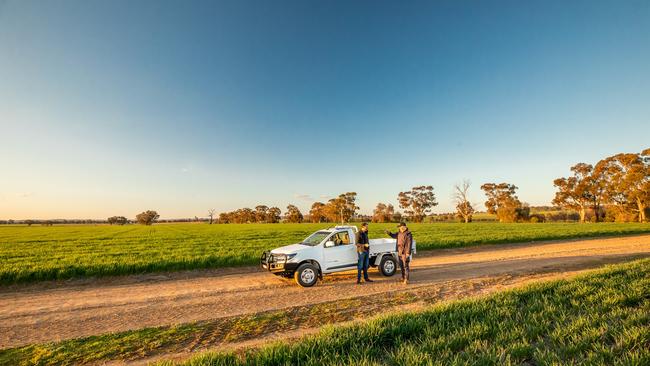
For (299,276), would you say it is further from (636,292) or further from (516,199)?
(516,199)

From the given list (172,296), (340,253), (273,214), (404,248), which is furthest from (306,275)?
(273,214)

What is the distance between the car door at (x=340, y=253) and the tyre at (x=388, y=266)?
4.60ft

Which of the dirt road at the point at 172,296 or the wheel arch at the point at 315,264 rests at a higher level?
the wheel arch at the point at 315,264

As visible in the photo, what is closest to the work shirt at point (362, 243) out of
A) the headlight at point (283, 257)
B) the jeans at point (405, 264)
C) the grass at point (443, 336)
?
the jeans at point (405, 264)

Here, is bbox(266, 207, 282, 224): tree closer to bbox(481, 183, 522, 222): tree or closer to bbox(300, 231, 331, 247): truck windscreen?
bbox(481, 183, 522, 222): tree

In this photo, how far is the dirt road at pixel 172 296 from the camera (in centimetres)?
682

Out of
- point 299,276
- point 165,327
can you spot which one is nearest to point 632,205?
point 299,276

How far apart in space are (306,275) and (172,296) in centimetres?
431

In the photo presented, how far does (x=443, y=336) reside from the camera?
4781mm

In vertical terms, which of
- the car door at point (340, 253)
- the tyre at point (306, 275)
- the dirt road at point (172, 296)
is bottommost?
the dirt road at point (172, 296)

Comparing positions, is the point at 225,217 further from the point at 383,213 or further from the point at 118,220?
the point at 383,213

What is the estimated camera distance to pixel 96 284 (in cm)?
1145

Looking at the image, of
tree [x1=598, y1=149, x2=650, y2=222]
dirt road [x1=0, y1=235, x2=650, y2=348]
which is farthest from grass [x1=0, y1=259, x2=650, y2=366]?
tree [x1=598, y1=149, x2=650, y2=222]

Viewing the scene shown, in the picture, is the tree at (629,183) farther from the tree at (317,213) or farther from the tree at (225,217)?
the tree at (225,217)
